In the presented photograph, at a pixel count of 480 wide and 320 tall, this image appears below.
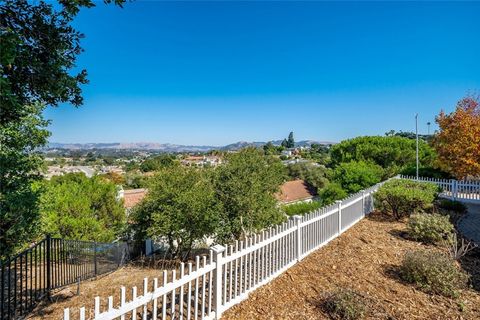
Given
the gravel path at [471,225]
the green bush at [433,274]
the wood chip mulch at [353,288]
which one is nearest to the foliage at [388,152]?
the gravel path at [471,225]

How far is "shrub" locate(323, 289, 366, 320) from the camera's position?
422cm

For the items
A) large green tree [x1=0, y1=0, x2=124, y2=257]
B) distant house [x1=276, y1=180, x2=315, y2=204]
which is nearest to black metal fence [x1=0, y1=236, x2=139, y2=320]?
large green tree [x1=0, y1=0, x2=124, y2=257]

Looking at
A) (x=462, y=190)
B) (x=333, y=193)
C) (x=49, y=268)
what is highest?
(x=462, y=190)

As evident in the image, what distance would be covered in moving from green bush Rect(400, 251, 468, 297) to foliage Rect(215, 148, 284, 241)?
545 cm

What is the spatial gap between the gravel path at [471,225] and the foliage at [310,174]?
23.4 m

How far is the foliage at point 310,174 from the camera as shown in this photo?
3862 centimetres

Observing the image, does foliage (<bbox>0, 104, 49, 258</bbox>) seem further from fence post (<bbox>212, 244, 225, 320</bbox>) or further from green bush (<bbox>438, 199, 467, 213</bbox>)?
green bush (<bbox>438, 199, 467, 213</bbox>)

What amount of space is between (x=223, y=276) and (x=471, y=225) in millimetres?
10081

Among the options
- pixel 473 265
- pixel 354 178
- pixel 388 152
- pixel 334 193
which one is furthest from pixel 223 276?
pixel 388 152

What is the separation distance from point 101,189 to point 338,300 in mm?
13941

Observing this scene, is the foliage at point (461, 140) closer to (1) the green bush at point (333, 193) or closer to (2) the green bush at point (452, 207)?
(2) the green bush at point (452, 207)

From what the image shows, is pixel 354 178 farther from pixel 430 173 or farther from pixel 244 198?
pixel 244 198

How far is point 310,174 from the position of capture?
40812mm

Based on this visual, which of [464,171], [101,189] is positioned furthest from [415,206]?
[101,189]
